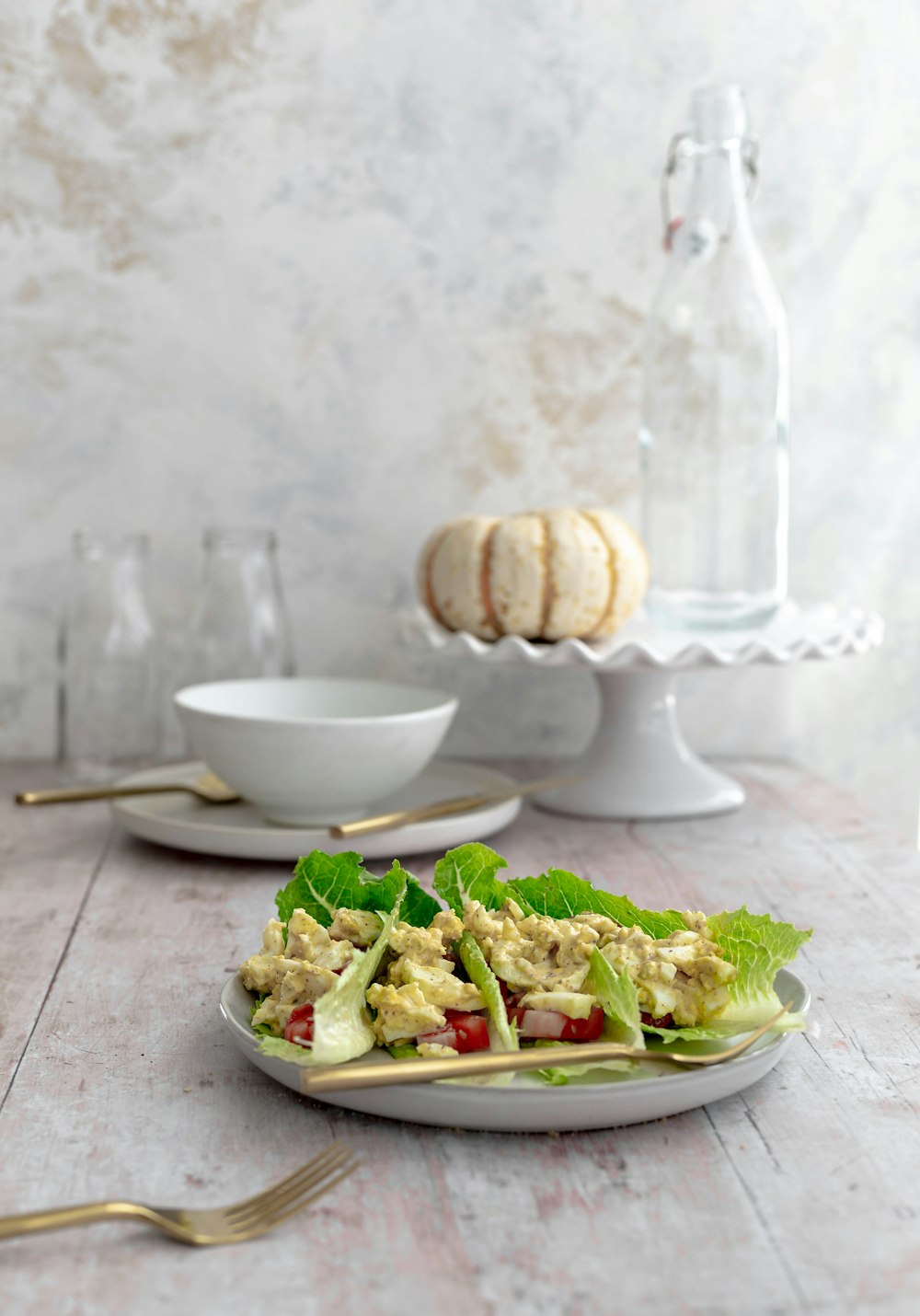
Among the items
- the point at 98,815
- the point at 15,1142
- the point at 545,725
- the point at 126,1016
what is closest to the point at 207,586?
the point at 98,815

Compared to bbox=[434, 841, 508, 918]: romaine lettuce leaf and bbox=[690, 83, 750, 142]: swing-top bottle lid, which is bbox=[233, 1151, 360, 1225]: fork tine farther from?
bbox=[690, 83, 750, 142]: swing-top bottle lid

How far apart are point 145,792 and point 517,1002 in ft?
2.01

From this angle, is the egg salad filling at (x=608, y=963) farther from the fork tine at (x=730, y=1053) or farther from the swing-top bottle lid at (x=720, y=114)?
the swing-top bottle lid at (x=720, y=114)

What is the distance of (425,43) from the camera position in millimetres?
1386

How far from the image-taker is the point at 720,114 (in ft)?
4.04

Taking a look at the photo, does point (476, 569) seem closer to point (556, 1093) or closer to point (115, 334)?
point (115, 334)

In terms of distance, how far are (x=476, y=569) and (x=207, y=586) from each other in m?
0.31

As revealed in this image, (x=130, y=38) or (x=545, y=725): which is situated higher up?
(x=130, y=38)

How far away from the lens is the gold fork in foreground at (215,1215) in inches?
19.2

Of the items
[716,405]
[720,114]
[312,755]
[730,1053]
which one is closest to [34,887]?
[312,755]

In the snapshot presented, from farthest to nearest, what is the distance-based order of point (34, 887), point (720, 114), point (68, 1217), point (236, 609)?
point (236, 609)
point (720, 114)
point (34, 887)
point (68, 1217)

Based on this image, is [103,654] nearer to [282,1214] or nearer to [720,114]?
[720,114]

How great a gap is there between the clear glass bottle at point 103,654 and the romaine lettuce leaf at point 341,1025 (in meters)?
0.76

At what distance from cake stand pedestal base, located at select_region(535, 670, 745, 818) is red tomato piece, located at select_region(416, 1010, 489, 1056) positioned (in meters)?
0.62
